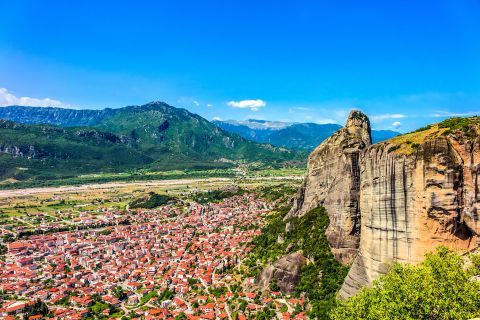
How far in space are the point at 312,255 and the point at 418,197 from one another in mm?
23082

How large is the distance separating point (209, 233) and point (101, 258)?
93.1 feet

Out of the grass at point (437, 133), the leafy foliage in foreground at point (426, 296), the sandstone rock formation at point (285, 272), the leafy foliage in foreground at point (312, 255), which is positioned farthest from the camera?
the sandstone rock formation at point (285, 272)

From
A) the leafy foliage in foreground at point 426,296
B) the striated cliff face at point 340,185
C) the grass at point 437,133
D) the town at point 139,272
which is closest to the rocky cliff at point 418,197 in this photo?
the grass at point 437,133

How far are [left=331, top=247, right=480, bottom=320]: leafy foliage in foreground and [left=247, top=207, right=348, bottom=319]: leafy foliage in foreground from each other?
1695cm

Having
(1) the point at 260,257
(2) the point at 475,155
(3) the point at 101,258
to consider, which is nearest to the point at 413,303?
(2) the point at 475,155

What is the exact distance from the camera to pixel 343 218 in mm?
49062

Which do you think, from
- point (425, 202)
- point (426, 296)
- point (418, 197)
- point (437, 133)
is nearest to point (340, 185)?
point (437, 133)

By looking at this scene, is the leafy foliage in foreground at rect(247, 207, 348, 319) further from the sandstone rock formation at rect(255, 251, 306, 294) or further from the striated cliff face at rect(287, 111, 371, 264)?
the striated cliff face at rect(287, 111, 371, 264)

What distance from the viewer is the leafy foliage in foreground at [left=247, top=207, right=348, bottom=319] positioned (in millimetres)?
46656

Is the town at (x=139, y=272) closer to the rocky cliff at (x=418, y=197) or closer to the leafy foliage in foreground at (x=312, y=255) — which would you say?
the leafy foliage in foreground at (x=312, y=255)

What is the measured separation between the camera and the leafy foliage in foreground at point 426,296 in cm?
2286

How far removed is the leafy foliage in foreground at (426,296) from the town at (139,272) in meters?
21.8

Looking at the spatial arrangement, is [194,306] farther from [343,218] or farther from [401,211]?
[401,211]

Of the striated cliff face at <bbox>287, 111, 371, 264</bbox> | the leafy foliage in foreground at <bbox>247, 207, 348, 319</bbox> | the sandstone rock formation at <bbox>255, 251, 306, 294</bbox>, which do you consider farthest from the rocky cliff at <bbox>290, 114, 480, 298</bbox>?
the sandstone rock formation at <bbox>255, 251, 306, 294</bbox>
